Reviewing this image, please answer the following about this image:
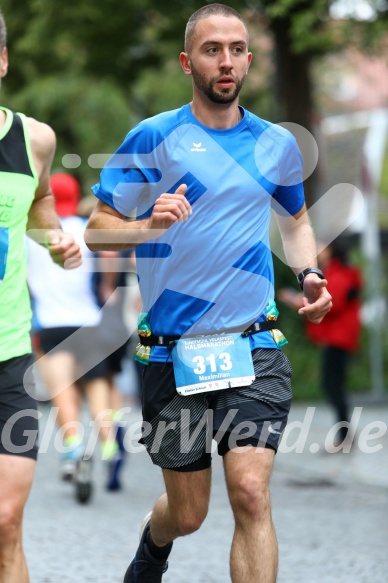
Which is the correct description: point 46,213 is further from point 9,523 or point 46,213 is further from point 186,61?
point 9,523

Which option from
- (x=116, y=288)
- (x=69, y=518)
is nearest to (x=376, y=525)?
(x=69, y=518)

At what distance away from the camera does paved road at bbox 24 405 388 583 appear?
6684mm

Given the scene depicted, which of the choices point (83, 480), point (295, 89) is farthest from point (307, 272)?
point (295, 89)

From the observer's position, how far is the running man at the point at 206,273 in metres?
5.15

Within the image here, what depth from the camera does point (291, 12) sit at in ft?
53.0

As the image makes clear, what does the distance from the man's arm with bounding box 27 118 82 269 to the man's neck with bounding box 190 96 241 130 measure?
58cm

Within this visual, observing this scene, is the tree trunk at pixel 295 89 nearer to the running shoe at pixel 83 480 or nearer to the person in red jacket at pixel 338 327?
the person in red jacket at pixel 338 327

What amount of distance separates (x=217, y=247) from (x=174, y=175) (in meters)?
0.31

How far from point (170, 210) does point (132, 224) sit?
388 millimetres

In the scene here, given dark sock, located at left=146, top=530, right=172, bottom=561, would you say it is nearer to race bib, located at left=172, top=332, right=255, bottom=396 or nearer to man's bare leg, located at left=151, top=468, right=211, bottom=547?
man's bare leg, located at left=151, top=468, right=211, bottom=547

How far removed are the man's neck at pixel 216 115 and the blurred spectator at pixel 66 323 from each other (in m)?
3.99

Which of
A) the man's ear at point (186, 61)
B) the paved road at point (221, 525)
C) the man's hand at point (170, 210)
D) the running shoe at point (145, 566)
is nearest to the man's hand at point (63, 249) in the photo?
the man's hand at point (170, 210)

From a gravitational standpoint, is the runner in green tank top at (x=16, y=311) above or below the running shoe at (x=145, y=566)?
above

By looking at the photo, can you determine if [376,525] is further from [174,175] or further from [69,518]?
[174,175]
